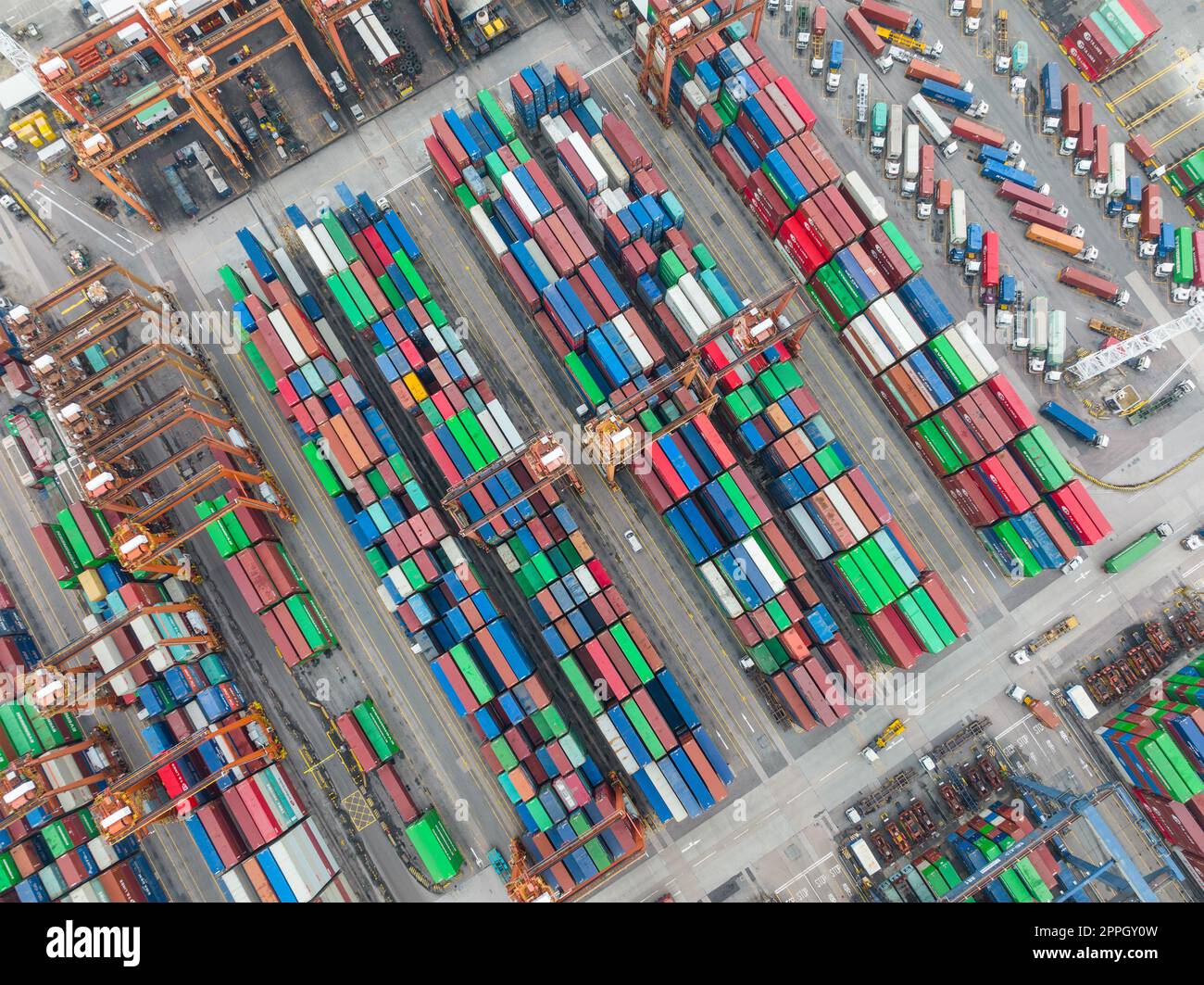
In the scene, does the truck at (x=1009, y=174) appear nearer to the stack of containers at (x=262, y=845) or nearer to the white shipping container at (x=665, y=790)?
the white shipping container at (x=665, y=790)

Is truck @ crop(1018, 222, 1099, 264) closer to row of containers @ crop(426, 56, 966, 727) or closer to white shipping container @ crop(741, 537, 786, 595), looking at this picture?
row of containers @ crop(426, 56, 966, 727)

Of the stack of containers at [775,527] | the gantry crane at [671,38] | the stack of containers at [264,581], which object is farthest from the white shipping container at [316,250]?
the gantry crane at [671,38]

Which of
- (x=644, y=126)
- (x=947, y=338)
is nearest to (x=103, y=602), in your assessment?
(x=644, y=126)

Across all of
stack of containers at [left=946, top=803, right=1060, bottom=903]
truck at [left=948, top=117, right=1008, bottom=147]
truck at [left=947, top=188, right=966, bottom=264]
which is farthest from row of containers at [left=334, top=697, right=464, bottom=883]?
truck at [left=948, top=117, right=1008, bottom=147]

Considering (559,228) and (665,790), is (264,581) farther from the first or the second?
(559,228)

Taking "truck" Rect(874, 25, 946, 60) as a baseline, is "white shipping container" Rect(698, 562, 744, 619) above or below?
below
